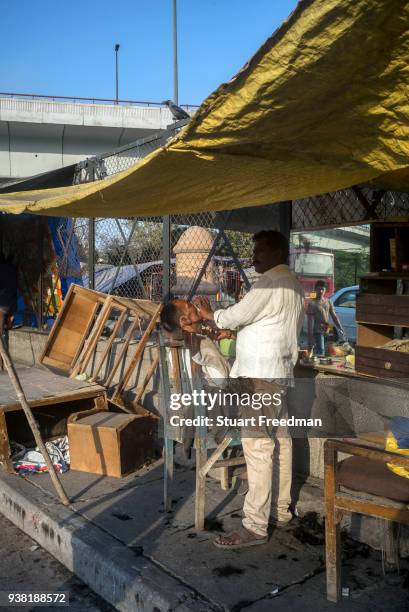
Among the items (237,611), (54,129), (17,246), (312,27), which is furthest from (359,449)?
(54,129)

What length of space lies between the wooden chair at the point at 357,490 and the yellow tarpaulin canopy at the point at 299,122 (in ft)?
4.57

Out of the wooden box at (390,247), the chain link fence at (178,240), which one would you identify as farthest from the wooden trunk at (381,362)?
the chain link fence at (178,240)

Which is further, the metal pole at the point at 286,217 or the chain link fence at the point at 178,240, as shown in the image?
the metal pole at the point at 286,217

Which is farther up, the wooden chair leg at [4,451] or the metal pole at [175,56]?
the metal pole at [175,56]

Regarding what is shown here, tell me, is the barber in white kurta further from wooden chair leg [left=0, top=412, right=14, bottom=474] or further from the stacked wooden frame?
the stacked wooden frame

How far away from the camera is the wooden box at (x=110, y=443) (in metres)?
4.62

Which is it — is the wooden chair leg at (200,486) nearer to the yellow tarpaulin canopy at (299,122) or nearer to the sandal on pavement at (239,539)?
the sandal on pavement at (239,539)

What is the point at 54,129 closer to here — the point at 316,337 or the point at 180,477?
the point at 316,337

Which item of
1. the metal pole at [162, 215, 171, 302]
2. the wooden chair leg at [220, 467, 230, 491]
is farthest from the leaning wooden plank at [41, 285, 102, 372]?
the wooden chair leg at [220, 467, 230, 491]

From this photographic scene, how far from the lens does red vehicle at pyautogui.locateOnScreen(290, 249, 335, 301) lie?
746 centimetres

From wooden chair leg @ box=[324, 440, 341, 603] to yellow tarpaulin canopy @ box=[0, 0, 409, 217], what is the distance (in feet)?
4.83

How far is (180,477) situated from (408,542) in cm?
196

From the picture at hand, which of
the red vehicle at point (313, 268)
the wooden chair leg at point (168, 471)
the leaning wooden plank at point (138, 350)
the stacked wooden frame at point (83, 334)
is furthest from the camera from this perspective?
the red vehicle at point (313, 268)

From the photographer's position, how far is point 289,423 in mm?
3773
